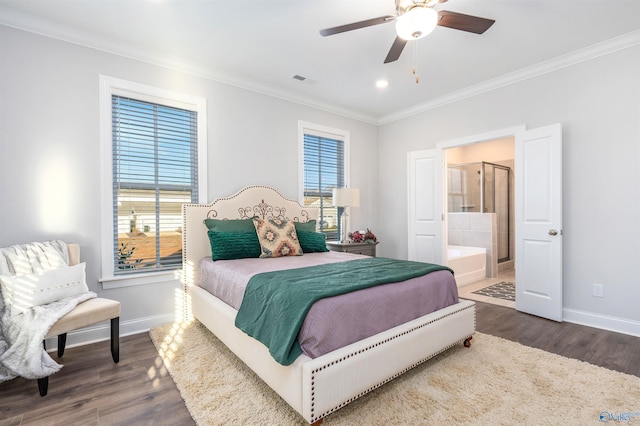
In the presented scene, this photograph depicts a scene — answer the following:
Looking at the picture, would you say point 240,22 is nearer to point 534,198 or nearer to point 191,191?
point 191,191

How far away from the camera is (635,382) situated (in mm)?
2043

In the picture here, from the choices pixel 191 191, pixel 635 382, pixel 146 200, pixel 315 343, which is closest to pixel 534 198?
pixel 635 382

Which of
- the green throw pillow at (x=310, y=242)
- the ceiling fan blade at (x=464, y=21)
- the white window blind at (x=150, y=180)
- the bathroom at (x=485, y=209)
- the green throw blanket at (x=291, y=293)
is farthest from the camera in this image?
the bathroom at (x=485, y=209)

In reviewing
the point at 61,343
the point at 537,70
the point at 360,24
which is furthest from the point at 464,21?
the point at 61,343

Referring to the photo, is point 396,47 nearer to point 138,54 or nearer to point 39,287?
point 138,54

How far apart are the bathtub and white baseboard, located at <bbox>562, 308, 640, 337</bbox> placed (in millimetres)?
1572

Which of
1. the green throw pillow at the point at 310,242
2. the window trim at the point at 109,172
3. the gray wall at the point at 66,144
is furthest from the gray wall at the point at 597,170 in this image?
the window trim at the point at 109,172

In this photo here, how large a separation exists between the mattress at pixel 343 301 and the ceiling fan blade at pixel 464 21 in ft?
6.06

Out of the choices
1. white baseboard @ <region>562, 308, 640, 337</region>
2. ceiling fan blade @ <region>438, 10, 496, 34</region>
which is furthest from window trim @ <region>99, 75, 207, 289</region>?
white baseboard @ <region>562, 308, 640, 337</region>

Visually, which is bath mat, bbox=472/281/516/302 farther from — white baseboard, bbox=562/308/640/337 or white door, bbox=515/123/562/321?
white baseboard, bbox=562/308/640/337

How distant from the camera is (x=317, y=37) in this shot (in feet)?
9.41

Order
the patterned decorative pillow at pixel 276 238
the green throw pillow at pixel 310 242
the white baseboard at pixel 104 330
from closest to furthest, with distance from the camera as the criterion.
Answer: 1. the white baseboard at pixel 104 330
2. the patterned decorative pillow at pixel 276 238
3. the green throw pillow at pixel 310 242

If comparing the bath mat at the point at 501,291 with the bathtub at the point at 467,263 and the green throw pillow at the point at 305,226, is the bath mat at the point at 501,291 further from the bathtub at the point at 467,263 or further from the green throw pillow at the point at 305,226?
the green throw pillow at the point at 305,226

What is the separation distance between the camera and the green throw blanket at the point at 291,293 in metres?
1.69
